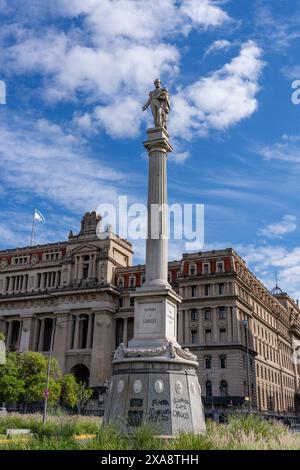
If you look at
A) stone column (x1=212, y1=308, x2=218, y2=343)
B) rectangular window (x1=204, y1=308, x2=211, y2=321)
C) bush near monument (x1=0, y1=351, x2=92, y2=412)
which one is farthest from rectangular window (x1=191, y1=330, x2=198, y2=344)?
bush near monument (x1=0, y1=351, x2=92, y2=412)

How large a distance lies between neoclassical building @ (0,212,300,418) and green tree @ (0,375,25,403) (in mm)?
18500

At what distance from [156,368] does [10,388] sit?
37981mm

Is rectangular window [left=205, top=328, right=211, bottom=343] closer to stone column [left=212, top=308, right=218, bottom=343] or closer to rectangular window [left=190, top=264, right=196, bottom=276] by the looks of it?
stone column [left=212, top=308, right=218, bottom=343]

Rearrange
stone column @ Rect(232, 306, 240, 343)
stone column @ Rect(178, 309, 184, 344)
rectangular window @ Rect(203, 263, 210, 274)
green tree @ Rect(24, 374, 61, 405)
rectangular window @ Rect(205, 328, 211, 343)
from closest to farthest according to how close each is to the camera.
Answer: green tree @ Rect(24, 374, 61, 405) → stone column @ Rect(232, 306, 240, 343) → rectangular window @ Rect(205, 328, 211, 343) → stone column @ Rect(178, 309, 184, 344) → rectangular window @ Rect(203, 263, 210, 274)

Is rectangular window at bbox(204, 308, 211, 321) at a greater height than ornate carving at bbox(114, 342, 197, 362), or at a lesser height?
greater

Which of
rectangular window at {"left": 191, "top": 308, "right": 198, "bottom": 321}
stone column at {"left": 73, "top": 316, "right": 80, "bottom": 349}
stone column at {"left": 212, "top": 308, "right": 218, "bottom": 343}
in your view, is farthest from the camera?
stone column at {"left": 73, "top": 316, "right": 80, "bottom": 349}

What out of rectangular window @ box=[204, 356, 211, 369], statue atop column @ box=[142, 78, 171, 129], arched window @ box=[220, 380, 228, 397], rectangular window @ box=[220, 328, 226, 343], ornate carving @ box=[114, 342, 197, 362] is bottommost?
ornate carving @ box=[114, 342, 197, 362]

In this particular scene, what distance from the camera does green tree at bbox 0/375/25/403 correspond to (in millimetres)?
53412

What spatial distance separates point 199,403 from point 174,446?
Result: 9459 mm

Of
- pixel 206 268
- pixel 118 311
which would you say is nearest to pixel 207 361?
pixel 206 268

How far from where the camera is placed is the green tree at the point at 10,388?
53412 millimetres

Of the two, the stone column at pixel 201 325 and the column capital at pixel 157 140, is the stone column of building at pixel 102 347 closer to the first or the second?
the stone column at pixel 201 325

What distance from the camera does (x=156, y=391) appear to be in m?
20.0
